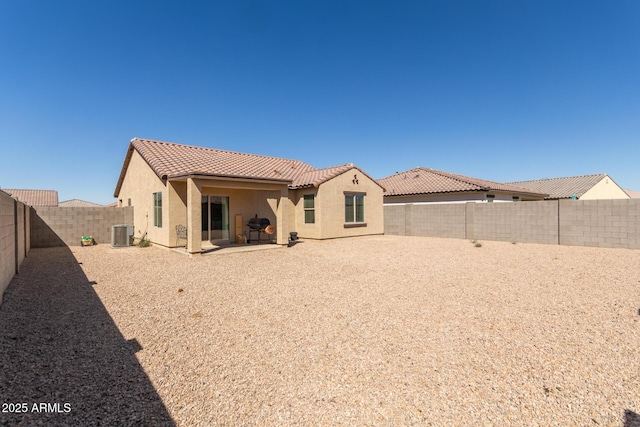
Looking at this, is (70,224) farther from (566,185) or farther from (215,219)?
(566,185)

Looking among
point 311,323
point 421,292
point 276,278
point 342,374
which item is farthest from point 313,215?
point 342,374

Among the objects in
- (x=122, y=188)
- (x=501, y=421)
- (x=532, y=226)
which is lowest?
(x=501, y=421)

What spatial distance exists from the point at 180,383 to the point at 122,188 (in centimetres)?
1986

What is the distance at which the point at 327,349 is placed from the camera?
3951 mm

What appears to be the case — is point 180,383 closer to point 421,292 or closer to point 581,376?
point 581,376

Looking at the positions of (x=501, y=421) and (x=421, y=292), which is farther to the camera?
(x=421, y=292)

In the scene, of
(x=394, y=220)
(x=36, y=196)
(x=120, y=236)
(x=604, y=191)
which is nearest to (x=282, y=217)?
(x=120, y=236)

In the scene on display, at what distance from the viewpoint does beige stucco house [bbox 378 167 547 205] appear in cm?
2006

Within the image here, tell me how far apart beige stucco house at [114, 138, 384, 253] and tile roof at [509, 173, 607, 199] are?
2178 centimetres

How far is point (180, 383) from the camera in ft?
10.5

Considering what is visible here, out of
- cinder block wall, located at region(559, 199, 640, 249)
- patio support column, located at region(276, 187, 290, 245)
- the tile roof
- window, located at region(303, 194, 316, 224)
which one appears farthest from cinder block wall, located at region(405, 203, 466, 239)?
the tile roof

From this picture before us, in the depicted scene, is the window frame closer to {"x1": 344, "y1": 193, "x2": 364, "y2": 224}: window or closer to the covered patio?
{"x1": 344, "y1": 193, "x2": 364, "y2": 224}: window

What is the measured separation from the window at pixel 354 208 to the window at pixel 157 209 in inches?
369

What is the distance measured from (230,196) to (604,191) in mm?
38745
